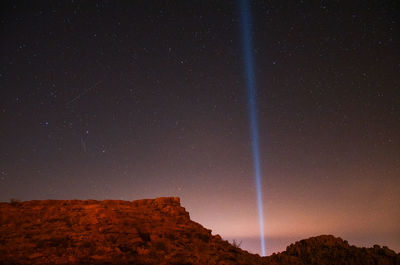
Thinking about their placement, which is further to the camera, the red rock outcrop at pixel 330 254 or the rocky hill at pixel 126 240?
the red rock outcrop at pixel 330 254

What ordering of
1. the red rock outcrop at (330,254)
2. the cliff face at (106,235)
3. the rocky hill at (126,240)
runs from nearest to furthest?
the cliff face at (106,235) < the rocky hill at (126,240) < the red rock outcrop at (330,254)

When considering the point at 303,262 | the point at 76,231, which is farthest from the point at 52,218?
the point at 303,262

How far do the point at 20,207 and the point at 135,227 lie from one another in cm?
853

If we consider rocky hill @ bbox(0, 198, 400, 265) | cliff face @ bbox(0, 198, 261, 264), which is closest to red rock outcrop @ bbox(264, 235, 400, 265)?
rocky hill @ bbox(0, 198, 400, 265)

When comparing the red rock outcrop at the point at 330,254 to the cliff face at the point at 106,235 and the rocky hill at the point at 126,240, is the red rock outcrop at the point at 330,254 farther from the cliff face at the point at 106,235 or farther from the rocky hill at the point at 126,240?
the cliff face at the point at 106,235

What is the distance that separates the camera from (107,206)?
2028 centimetres

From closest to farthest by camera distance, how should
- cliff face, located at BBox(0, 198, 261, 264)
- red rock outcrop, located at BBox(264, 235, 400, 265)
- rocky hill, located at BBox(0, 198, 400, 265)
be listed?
cliff face, located at BBox(0, 198, 261, 264)
rocky hill, located at BBox(0, 198, 400, 265)
red rock outcrop, located at BBox(264, 235, 400, 265)

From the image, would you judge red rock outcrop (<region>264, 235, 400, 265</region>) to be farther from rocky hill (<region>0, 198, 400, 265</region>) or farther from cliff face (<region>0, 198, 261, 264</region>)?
cliff face (<region>0, 198, 261, 264</region>)

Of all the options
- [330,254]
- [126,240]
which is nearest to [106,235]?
[126,240]

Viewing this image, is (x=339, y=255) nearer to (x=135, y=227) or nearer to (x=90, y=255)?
(x=135, y=227)

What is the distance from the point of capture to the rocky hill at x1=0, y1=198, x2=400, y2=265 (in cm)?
1529

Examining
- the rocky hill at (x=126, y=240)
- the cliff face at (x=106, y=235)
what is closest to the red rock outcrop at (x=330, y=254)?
the rocky hill at (x=126, y=240)

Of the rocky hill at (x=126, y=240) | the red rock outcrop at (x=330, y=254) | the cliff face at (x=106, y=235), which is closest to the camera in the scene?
the cliff face at (x=106, y=235)

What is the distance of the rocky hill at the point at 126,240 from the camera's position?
15289 mm
